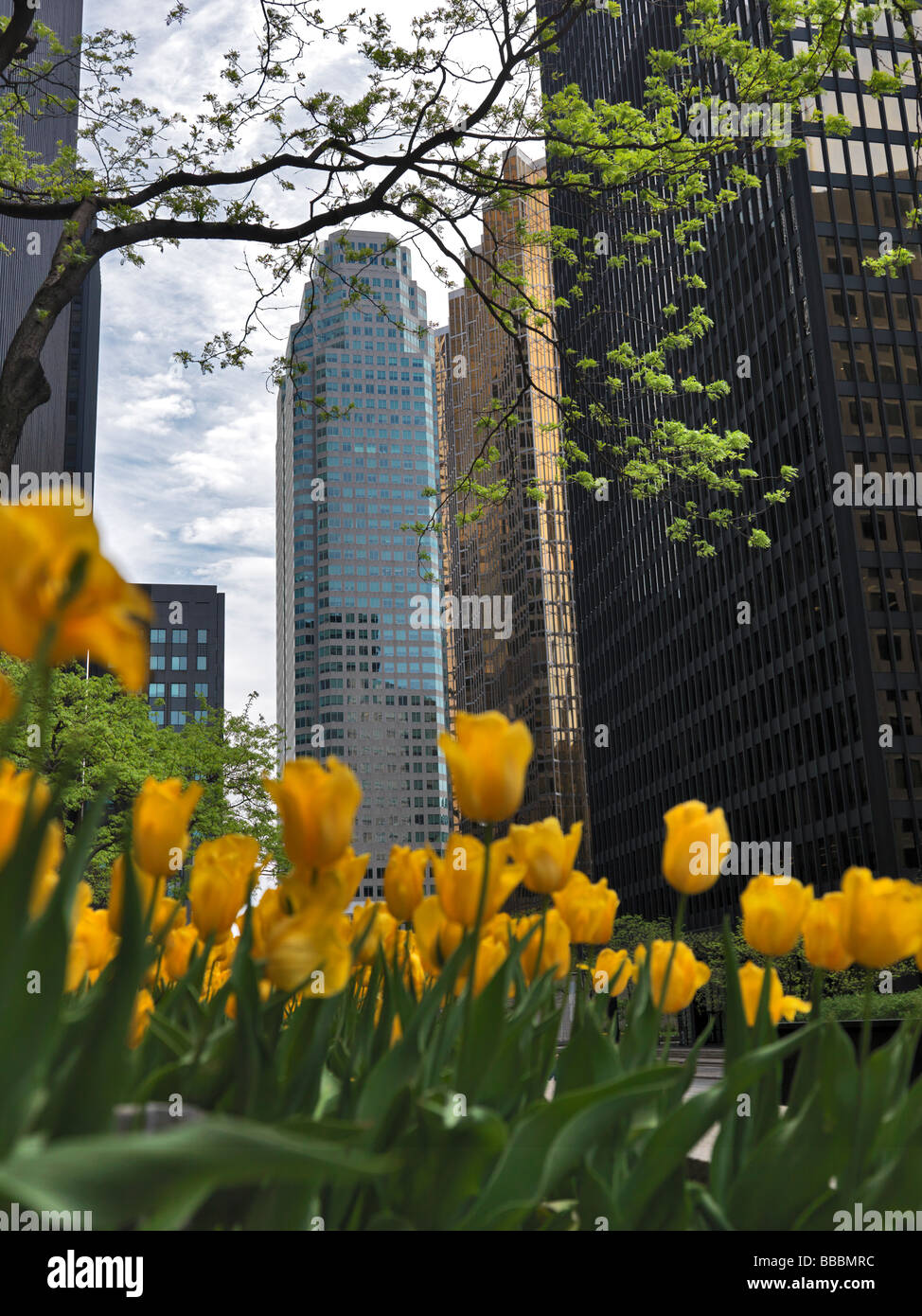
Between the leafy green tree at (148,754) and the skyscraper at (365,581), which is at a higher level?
the skyscraper at (365,581)

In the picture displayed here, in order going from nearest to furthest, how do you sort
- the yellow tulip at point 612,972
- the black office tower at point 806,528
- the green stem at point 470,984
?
the green stem at point 470,984 → the yellow tulip at point 612,972 → the black office tower at point 806,528

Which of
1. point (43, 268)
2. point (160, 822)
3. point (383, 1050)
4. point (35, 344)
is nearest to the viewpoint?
point (160, 822)

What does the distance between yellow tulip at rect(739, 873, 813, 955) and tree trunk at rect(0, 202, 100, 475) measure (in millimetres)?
7318

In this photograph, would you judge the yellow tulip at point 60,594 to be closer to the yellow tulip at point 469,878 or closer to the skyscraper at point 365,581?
the yellow tulip at point 469,878

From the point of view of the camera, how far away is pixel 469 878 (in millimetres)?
1527

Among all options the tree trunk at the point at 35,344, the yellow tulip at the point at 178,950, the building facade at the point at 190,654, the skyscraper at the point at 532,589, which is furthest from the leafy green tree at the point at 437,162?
the building facade at the point at 190,654

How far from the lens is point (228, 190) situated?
973 centimetres

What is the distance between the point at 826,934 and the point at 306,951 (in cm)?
91

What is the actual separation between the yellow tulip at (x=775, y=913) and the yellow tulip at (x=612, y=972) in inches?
11.8

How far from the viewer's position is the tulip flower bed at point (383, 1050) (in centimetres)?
75

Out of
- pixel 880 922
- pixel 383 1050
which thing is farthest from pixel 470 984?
pixel 880 922

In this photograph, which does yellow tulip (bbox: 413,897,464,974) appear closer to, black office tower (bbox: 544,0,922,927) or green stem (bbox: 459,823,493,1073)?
green stem (bbox: 459,823,493,1073)

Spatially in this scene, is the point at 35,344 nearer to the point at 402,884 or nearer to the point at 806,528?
the point at 402,884

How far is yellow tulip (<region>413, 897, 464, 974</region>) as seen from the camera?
1766 mm
